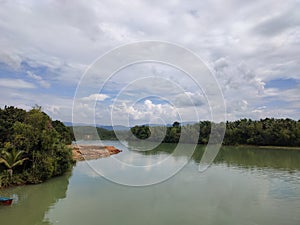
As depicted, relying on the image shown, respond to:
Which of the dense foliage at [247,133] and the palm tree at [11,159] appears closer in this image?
the palm tree at [11,159]

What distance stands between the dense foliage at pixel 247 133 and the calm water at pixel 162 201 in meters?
19.9

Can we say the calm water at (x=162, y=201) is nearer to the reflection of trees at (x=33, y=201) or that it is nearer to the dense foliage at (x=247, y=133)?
the reflection of trees at (x=33, y=201)

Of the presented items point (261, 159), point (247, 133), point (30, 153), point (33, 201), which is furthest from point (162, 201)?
point (247, 133)

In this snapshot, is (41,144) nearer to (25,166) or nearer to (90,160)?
(25,166)

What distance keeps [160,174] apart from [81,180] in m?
4.56

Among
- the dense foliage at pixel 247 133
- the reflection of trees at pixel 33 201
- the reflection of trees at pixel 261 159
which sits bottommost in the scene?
the reflection of trees at pixel 33 201

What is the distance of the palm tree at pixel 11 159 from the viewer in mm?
11219

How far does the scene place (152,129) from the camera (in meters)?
40.8

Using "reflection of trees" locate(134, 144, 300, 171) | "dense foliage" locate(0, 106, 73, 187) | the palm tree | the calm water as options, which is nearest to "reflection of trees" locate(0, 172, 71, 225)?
the calm water

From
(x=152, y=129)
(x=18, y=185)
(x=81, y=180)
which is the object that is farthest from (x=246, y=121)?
(x=18, y=185)

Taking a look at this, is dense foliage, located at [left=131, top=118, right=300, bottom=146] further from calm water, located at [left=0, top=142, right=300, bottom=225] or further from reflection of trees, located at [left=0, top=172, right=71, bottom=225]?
reflection of trees, located at [left=0, top=172, right=71, bottom=225]

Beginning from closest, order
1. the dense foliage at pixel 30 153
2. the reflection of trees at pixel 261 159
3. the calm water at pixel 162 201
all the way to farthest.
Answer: the calm water at pixel 162 201 → the dense foliage at pixel 30 153 → the reflection of trees at pixel 261 159

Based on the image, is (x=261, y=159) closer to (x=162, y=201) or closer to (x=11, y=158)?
(x=162, y=201)

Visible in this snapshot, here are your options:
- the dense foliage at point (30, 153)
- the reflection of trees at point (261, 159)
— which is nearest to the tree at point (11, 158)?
the dense foliage at point (30, 153)
